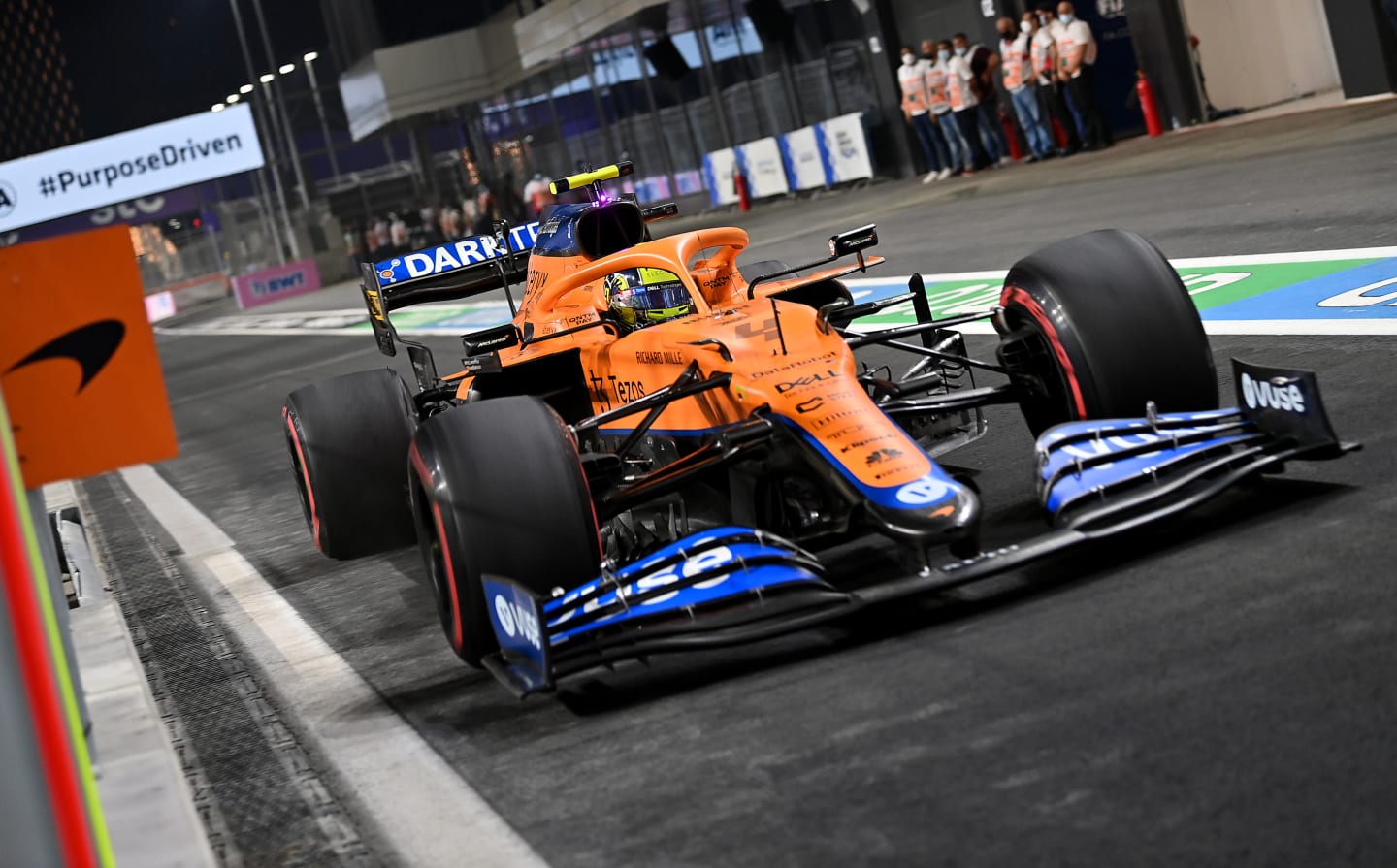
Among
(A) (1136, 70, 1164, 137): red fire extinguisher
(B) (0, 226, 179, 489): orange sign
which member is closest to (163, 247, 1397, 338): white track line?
(B) (0, 226, 179, 489): orange sign

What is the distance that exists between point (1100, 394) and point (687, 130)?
115 feet

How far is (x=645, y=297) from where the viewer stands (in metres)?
7.29

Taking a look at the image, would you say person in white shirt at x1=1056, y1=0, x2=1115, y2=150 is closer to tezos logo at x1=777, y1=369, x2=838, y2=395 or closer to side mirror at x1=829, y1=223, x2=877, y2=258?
side mirror at x1=829, y1=223, x2=877, y2=258

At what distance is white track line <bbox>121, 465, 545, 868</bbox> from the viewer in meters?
4.23

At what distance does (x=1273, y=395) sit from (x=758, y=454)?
166cm

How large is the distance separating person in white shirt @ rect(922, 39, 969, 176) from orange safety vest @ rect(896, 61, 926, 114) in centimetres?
18

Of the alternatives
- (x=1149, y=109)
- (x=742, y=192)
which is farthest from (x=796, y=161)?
(x=1149, y=109)

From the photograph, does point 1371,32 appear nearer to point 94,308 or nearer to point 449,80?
point 94,308

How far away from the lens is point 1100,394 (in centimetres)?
583

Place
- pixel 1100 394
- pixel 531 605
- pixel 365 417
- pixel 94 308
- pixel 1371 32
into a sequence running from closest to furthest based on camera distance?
pixel 94 308 → pixel 531 605 → pixel 1100 394 → pixel 365 417 → pixel 1371 32

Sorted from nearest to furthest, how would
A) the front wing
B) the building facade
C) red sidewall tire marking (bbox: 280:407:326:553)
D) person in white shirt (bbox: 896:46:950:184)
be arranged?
the front wing, red sidewall tire marking (bbox: 280:407:326:553), person in white shirt (bbox: 896:46:950:184), the building facade

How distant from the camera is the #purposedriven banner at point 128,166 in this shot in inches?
2399

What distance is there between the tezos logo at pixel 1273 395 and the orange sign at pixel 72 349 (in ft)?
11.0

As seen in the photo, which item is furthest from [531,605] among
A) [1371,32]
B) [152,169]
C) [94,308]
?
[152,169]
